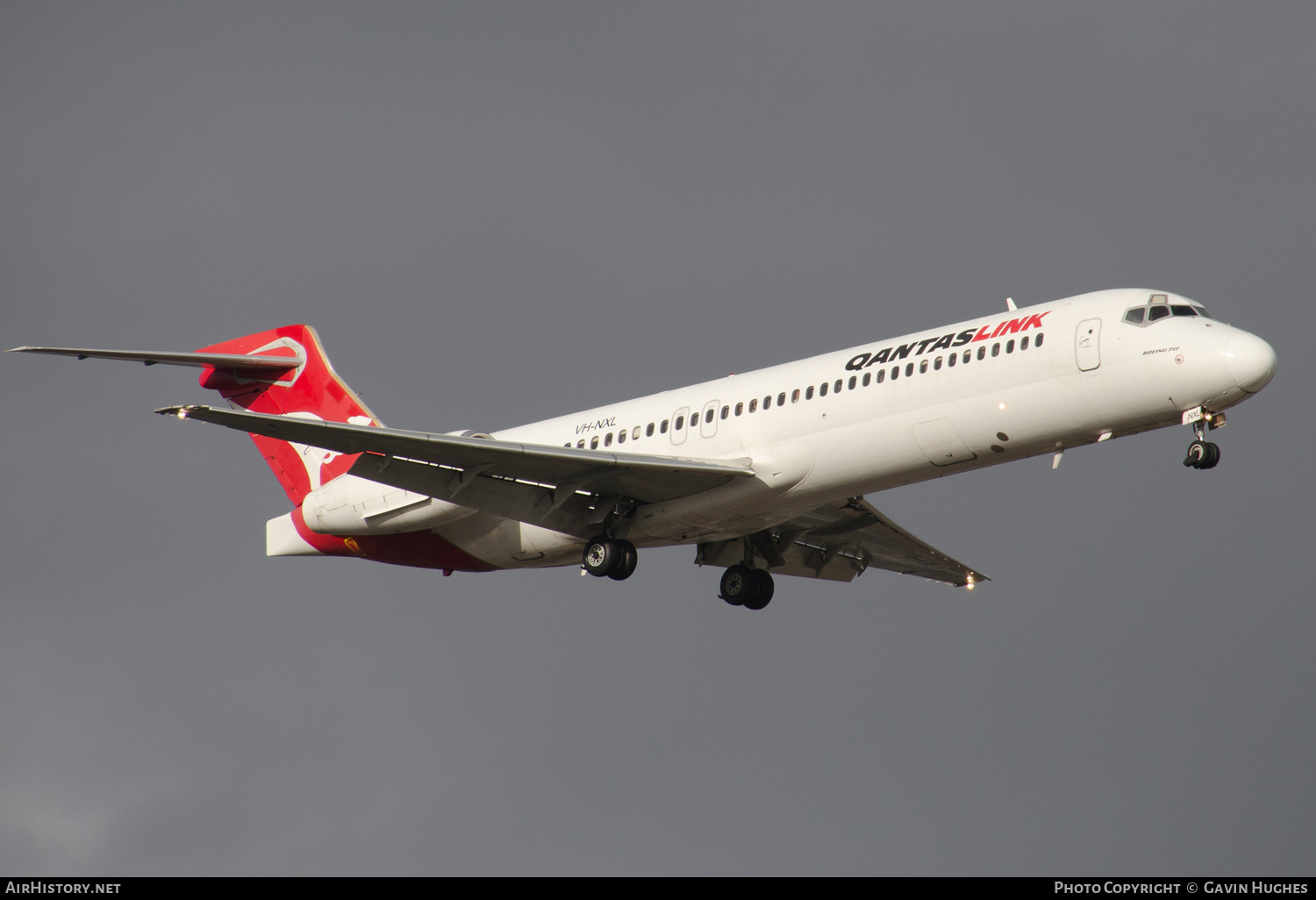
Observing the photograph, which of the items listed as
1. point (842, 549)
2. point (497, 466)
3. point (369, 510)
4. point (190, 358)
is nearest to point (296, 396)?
point (190, 358)

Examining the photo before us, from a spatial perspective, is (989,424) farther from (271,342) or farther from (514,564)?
(271,342)

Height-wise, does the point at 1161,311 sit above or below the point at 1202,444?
above

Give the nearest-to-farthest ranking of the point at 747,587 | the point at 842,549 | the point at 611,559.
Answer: the point at 611,559 < the point at 747,587 < the point at 842,549

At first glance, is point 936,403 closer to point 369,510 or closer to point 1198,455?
point 1198,455

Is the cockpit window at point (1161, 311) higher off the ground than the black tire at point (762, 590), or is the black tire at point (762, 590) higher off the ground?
the cockpit window at point (1161, 311)

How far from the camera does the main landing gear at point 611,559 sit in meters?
26.4

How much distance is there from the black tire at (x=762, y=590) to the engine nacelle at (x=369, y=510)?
18.9 ft

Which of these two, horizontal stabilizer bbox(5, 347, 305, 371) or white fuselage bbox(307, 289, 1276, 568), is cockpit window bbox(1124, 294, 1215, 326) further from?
horizontal stabilizer bbox(5, 347, 305, 371)

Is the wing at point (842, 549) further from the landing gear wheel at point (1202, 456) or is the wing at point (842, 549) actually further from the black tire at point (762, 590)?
the landing gear wheel at point (1202, 456)

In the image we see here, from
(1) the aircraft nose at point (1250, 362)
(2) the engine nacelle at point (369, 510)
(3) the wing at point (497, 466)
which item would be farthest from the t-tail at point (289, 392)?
(1) the aircraft nose at point (1250, 362)

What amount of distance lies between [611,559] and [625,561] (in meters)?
0.25

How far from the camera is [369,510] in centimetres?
2862
